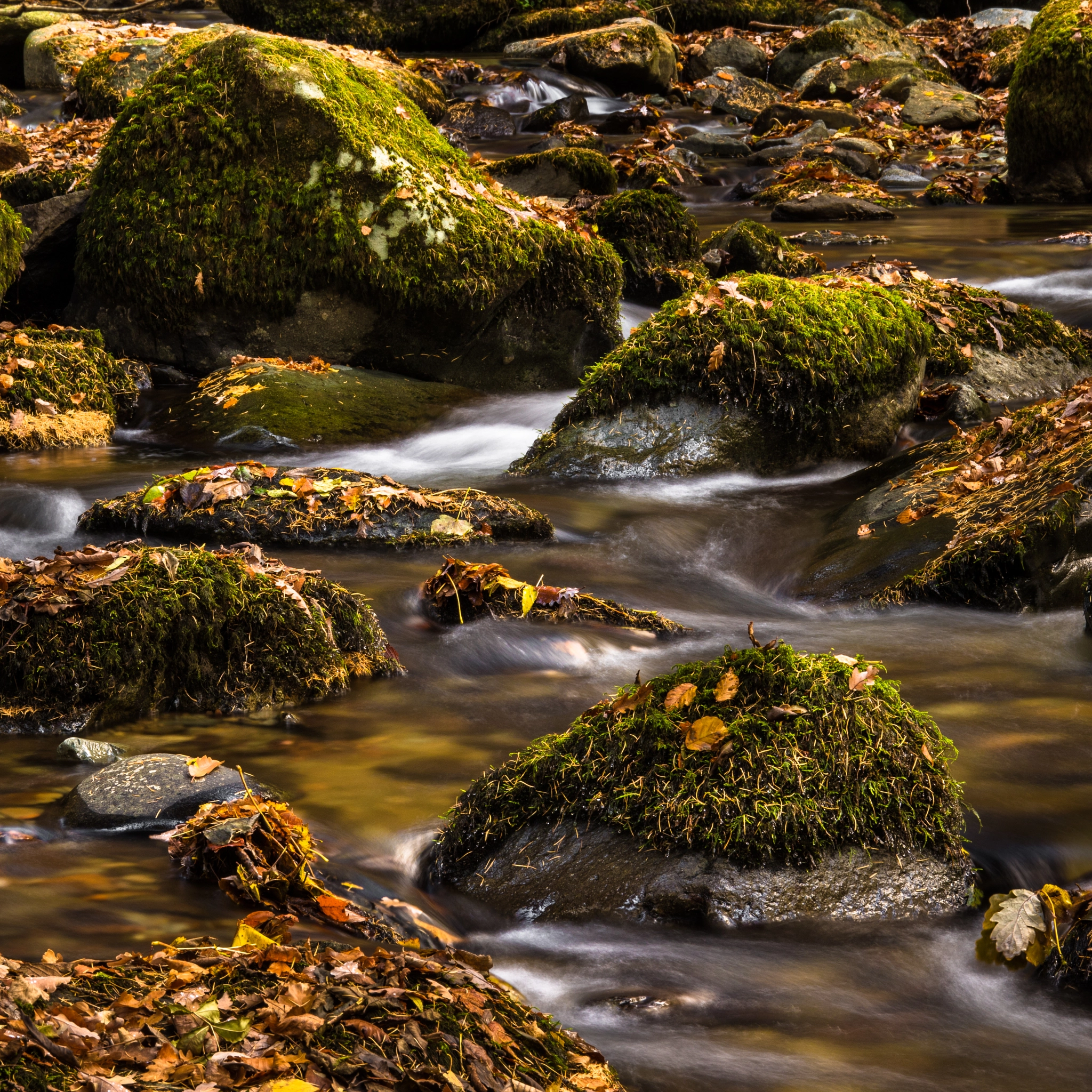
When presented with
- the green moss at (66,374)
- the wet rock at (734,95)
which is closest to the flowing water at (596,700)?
the green moss at (66,374)

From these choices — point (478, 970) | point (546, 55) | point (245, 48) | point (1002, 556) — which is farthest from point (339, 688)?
A: point (546, 55)

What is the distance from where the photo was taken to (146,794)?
140 inches

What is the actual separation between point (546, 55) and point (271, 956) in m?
23.2

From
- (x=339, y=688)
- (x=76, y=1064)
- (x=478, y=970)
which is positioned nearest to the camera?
(x=76, y=1064)

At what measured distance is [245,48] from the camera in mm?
9484

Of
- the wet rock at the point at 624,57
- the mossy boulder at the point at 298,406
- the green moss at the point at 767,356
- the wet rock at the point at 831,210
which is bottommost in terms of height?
the mossy boulder at the point at 298,406

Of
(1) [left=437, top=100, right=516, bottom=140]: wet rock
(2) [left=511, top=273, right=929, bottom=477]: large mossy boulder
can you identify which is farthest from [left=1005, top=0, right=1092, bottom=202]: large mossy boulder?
(1) [left=437, top=100, right=516, bottom=140]: wet rock

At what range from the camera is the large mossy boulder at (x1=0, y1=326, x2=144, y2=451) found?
8.57 metres

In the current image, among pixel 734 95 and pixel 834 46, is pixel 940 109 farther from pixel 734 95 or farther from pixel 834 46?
pixel 834 46

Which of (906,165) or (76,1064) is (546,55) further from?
(76,1064)

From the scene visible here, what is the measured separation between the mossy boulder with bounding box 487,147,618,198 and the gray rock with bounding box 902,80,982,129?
30.9 feet

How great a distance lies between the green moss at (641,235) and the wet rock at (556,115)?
9.63 m

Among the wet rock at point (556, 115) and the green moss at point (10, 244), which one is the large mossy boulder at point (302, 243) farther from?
the wet rock at point (556, 115)

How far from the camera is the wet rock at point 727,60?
24047 millimetres
